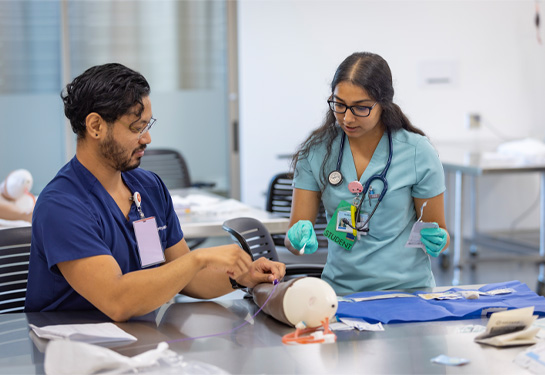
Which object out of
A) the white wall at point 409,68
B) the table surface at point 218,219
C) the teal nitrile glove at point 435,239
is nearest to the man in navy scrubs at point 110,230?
the teal nitrile glove at point 435,239

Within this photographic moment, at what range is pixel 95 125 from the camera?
5.54 ft

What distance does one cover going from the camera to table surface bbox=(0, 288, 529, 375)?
53.1 inches

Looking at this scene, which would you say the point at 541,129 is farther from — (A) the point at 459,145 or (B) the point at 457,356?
(B) the point at 457,356

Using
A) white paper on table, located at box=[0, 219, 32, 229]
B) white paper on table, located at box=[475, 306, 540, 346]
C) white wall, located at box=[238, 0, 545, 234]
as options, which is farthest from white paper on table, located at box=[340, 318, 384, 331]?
white wall, located at box=[238, 0, 545, 234]

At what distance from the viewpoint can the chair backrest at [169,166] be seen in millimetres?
4715

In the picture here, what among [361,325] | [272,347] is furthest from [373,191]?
[272,347]

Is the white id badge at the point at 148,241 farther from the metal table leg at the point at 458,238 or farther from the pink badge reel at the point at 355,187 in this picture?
the metal table leg at the point at 458,238

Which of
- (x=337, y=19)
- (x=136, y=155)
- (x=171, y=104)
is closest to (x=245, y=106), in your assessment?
(x=171, y=104)

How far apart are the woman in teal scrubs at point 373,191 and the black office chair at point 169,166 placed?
2600 mm

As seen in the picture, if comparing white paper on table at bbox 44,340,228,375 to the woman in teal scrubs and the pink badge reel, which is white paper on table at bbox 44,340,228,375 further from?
the pink badge reel

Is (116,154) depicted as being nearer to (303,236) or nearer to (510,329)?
(303,236)

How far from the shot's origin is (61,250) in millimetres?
1585

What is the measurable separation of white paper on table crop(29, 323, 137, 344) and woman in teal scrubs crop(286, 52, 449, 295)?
664 millimetres

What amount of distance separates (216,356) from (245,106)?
4.42 meters
